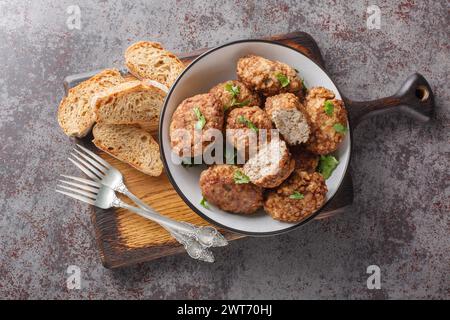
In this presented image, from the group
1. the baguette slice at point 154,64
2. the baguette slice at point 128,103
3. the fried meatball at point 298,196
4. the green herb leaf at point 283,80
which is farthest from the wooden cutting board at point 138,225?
the green herb leaf at point 283,80

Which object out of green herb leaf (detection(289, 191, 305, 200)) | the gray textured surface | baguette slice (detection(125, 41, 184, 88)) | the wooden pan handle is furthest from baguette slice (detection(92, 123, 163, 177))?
the wooden pan handle

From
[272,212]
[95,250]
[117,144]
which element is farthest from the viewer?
[95,250]

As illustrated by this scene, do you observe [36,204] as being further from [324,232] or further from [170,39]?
[324,232]

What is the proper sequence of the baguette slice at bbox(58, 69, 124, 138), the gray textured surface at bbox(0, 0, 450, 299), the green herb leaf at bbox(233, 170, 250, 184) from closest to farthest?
1. the green herb leaf at bbox(233, 170, 250, 184)
2. the baguette slice at bbox(58, 69, 124, 138)
3. the gray textured surface at bbox(0, 0, 450, 299)

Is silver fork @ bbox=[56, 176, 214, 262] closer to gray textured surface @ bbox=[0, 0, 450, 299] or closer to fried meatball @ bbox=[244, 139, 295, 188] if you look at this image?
gray textured surface @ bbox=[0, 0, 450, 299]

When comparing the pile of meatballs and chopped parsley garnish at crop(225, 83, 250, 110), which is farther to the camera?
chopped parsley garnish at crop(225, 83, 250, 110)

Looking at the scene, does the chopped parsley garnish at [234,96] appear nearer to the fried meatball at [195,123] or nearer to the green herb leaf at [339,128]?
the fried meatball at [195,123]
